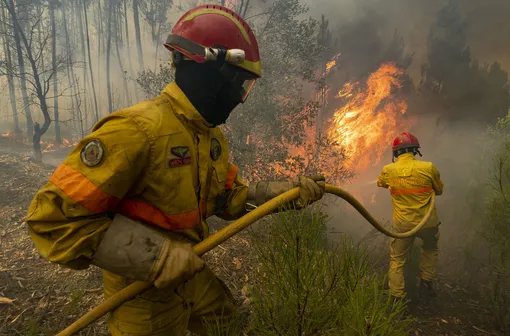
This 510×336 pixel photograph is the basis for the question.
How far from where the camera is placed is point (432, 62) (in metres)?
14.4

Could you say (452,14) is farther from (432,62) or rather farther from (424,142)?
(424,142)

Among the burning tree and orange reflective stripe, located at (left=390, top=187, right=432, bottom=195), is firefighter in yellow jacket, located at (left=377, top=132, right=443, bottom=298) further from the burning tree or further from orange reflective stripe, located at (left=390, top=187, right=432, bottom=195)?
the burning tree

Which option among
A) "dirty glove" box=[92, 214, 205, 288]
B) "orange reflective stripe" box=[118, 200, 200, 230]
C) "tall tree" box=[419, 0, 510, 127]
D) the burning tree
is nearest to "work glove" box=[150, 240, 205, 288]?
"dirty glove" box=[92, 214, 205, 288]

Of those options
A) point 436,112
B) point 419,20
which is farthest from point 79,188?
point 419,20

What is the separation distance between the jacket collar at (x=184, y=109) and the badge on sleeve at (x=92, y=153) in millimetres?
480

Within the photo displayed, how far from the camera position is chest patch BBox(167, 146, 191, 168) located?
59.9 inches

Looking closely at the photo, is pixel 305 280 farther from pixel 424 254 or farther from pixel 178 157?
pixel 424 254

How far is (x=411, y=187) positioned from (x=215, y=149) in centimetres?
404

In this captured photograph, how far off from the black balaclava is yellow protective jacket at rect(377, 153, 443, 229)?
404 cm

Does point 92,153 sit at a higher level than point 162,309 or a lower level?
higher

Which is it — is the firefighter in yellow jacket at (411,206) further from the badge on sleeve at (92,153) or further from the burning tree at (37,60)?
the burning tree at (37,60)

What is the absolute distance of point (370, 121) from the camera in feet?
44.3

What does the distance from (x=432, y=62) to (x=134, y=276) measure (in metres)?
17.2

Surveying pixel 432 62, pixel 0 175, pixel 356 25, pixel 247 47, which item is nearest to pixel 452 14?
pixel 432 62
